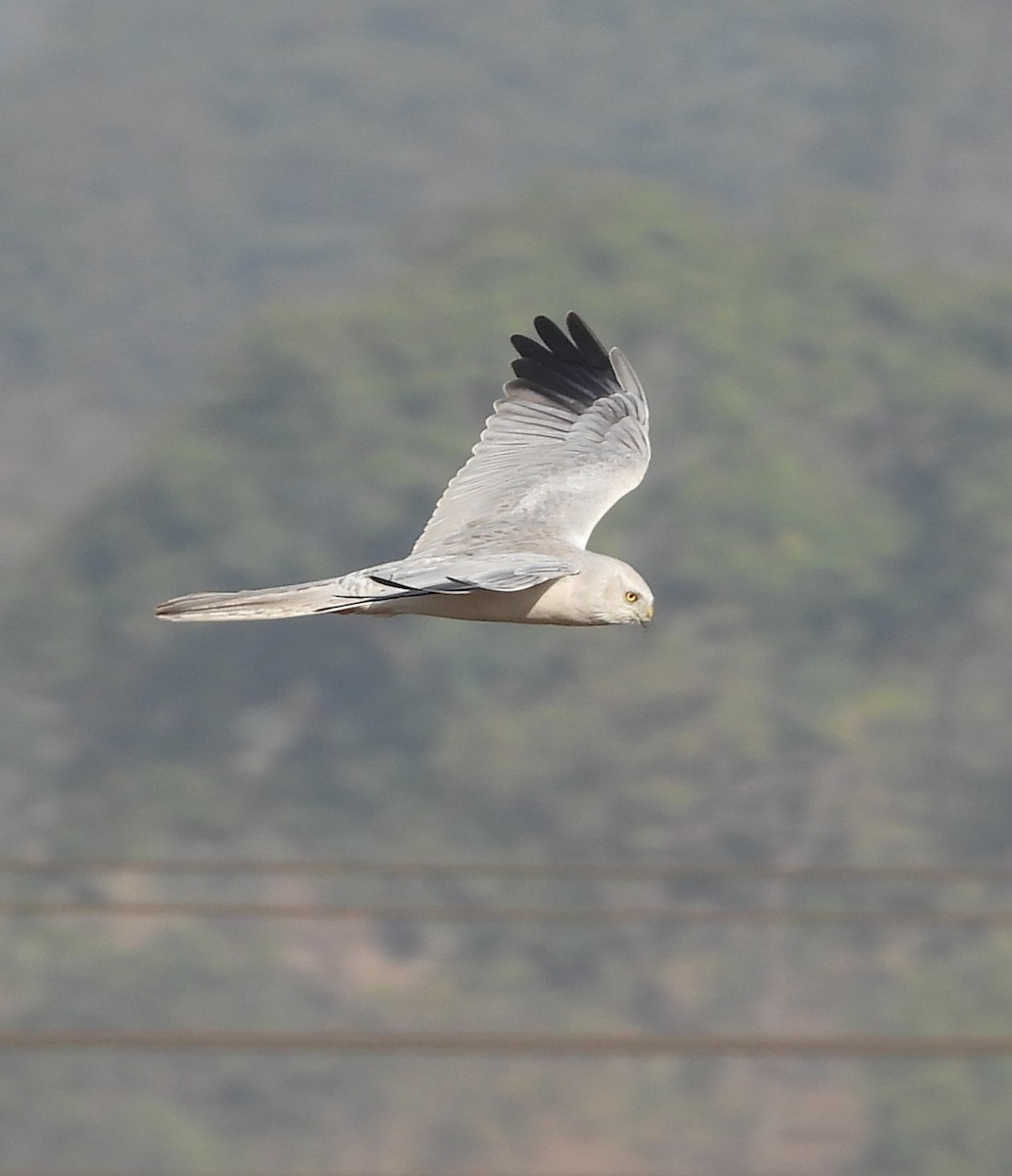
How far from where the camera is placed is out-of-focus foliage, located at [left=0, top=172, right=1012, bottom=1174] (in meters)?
35.8

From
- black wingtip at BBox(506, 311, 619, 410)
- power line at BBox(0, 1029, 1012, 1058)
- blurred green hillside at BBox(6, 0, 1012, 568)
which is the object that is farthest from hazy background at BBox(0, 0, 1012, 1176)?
black wingtip at BBox(506, 311, 619, 410)

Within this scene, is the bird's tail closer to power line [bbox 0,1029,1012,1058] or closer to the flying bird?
the flying bird

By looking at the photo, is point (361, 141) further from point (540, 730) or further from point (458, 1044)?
point (458, 1044)

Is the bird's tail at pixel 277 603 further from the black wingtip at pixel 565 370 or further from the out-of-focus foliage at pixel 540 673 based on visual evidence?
the out-of-focus foliage at pixel 540 673

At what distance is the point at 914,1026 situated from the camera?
33.7 metres

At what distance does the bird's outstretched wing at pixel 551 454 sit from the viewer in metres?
5.08

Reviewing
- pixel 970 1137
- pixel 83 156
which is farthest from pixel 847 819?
pixel 83 156

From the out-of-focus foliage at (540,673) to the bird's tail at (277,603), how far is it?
29.2m

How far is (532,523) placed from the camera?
5.08 metres

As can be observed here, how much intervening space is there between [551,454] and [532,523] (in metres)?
0.77

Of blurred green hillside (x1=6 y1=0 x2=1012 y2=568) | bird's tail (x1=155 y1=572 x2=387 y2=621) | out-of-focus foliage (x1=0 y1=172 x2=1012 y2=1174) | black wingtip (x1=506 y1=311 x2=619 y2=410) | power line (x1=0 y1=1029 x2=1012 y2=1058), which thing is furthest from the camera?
blurred green hillside (x1=6 y1=0 x2=1012 y2=568)

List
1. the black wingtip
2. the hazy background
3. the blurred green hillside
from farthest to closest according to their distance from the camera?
the blurred green hillside, the hazy background, the black wingtip

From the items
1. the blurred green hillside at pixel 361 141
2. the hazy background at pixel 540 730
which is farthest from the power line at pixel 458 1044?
the blurred green hillside at pixel 361 141

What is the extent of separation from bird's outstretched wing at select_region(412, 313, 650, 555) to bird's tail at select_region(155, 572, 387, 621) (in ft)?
1.24
